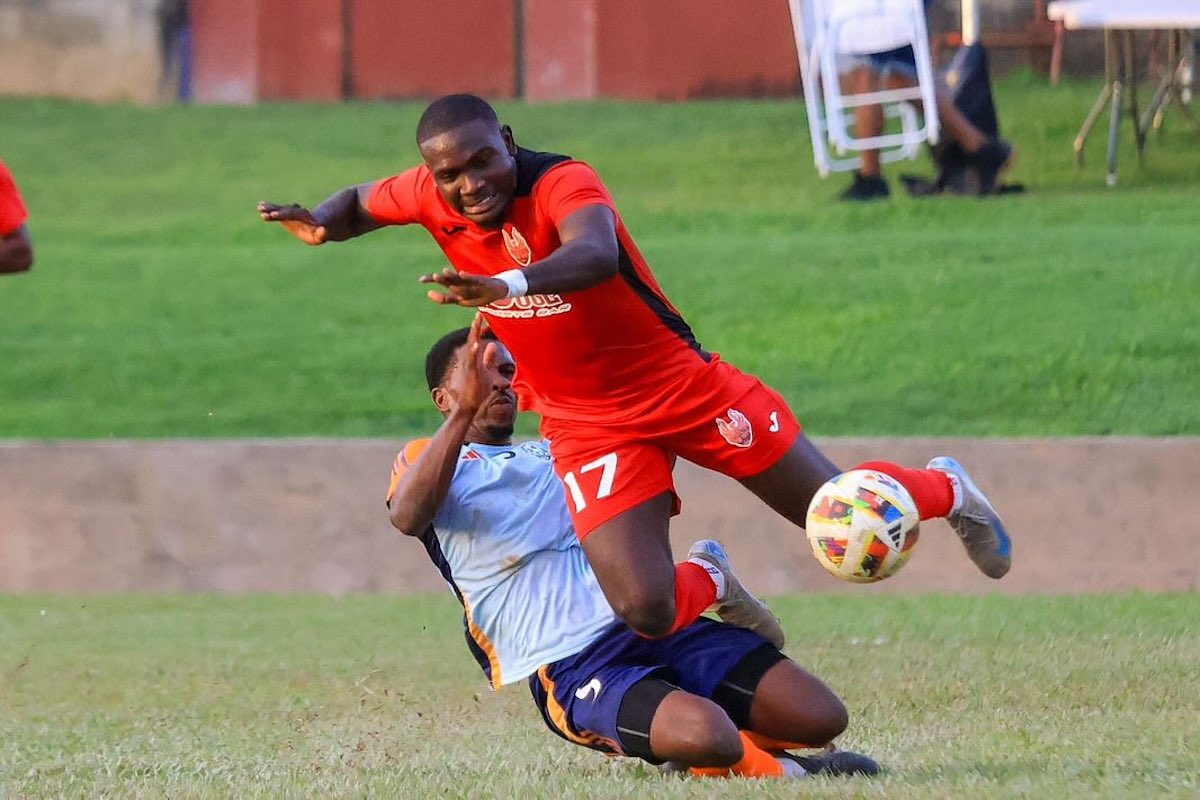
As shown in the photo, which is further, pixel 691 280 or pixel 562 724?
pixel 691 280

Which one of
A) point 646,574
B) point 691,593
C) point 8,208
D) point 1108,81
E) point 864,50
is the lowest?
point 691,593

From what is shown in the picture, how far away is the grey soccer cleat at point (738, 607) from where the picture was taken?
659 cm

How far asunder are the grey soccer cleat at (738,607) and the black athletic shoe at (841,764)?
0.63 meters

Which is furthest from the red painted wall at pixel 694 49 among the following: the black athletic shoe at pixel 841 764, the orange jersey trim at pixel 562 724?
the black athletic shoe at pixel 841 764

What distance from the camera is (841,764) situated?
591 cm

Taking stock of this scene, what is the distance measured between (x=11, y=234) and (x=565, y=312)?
103 inches

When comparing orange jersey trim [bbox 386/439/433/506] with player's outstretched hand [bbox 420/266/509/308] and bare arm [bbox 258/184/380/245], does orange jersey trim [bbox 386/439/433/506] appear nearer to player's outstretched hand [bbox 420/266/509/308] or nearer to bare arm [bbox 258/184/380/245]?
player's outstretched hand [bbox 420/266/509/308]

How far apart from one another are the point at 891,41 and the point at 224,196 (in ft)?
21.4

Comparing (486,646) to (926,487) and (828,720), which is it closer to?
(828,720)

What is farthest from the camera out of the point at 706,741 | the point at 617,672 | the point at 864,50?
the point at 864,50

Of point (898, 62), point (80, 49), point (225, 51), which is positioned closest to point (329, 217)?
point (898, 62)

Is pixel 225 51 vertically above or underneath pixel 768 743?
above

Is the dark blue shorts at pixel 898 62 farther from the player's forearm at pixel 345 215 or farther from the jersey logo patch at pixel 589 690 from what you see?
the jersey logo patch at pixel 589 690

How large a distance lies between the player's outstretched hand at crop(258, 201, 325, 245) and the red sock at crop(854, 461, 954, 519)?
2016mm
